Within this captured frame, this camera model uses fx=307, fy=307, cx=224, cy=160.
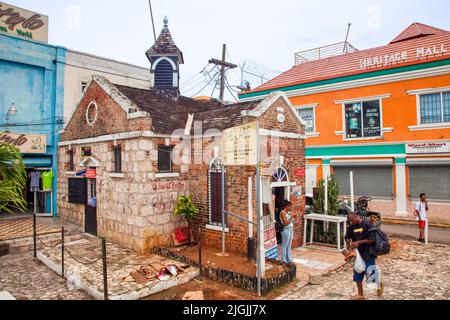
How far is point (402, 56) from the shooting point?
16.5 meters

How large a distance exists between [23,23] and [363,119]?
19.3 metres

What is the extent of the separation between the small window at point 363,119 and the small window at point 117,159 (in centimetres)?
1293

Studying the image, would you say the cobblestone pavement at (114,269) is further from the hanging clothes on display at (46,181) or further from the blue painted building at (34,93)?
the blue painted building at (34,93)

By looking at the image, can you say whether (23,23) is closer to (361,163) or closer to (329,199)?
(329,199)

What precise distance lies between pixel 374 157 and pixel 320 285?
37.1 ft

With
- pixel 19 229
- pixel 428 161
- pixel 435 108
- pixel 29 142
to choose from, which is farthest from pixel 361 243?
pixel 29 142

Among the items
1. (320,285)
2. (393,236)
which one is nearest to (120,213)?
(320,285)

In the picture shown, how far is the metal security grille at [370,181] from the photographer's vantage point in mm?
16562

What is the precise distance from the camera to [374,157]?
16797 mm

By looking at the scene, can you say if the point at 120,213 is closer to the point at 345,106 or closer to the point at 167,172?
the point at 167,172

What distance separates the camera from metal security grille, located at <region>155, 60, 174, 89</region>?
15.3 metres

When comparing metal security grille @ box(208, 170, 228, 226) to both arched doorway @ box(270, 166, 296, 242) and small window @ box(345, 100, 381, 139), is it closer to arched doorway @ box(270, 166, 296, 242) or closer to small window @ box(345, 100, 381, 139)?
arched doorway @ box(270, 166, 296, 242)

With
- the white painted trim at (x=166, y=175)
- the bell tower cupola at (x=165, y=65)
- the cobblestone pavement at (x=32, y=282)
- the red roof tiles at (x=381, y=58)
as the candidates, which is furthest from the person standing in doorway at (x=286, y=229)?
the red roof tiles at (x=381, y=58)

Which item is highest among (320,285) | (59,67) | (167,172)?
(59,67)
